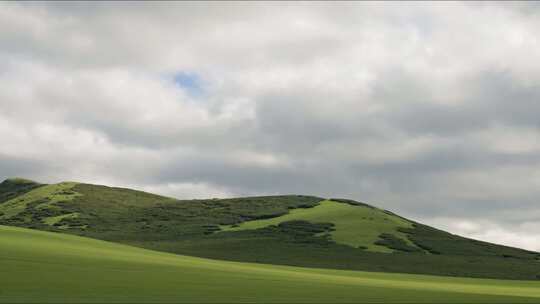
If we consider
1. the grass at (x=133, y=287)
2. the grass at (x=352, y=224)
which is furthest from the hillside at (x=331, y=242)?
the grass at (x=133, y=287)

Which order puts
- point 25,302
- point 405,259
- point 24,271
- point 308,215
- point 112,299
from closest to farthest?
1. point 25,302
2. point 112,299
3. point 24,271
4. point 405,259
5. point 308,215

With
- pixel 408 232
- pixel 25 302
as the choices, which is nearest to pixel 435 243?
pixel 408 232

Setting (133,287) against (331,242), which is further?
(331,242)

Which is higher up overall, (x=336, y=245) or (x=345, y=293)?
(x=336, y=245)

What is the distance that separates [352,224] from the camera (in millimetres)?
170500

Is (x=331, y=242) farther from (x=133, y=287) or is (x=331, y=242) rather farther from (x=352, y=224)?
(x=133, y=287)

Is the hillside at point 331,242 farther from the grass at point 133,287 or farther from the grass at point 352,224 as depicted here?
the grass at point 133,287

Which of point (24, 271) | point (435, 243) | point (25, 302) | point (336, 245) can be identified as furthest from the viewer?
point (435, 243)

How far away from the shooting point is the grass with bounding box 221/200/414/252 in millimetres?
150200

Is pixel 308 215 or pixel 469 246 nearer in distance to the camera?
pixel 469 246

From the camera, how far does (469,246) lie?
17275cm

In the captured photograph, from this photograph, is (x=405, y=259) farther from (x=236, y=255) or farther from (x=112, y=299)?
(x=112, y=299)

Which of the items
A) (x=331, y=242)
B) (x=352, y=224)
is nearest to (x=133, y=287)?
(x=331, y=242)

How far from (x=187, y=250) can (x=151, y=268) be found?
80612mm
